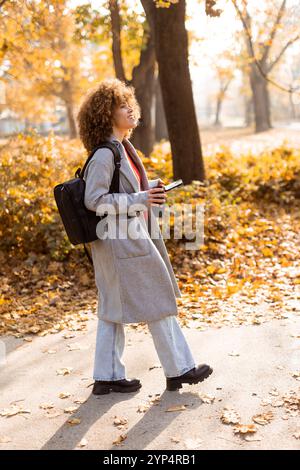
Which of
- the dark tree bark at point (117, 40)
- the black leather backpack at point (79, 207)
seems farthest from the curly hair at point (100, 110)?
the dark tree bark at point (117, 40)

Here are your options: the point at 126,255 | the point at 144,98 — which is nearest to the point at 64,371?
the point at 126,255

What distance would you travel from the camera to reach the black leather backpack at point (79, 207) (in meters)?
4.03

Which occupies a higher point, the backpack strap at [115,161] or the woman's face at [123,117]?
the woman's face at [123,117]

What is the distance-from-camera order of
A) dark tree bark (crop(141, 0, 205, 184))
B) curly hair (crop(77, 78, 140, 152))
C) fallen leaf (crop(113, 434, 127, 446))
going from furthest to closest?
1. dark tree bark (crop(141, 0, 205, 184))
2. curly hair (crop(77, 78, 140, 152))
3. fallen leaf (crop(113, 434, 127, 446))

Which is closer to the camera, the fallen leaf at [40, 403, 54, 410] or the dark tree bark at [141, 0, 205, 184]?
the fallen leaf at [40, 403, 54, 410]

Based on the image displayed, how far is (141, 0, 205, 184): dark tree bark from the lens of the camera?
9578mm

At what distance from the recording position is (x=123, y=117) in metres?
4.18

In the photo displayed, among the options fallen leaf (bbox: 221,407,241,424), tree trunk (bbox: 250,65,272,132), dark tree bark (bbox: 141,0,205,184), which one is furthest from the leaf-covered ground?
tree trunk (bbox: 250,65,272,132)

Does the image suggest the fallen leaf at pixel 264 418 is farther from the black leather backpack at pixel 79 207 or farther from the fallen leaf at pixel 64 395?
the black leather backpack at pixel 79 207

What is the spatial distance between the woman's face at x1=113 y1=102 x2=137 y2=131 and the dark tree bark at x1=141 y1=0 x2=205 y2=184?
5.78m

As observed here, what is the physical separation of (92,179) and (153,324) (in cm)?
103

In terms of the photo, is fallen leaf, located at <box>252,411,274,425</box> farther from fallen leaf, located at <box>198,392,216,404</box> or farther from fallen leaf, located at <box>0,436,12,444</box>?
fallen leaf, located at <box>0,436,12,444</box>

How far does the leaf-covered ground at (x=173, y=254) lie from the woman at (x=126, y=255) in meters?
1.80

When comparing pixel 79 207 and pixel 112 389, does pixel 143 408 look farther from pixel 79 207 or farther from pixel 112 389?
pixel 79 207
